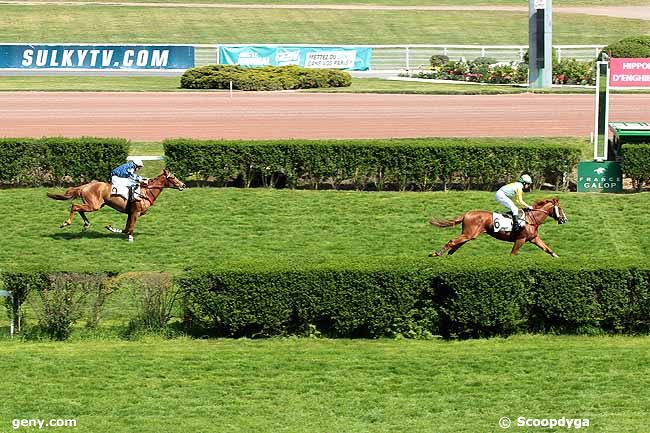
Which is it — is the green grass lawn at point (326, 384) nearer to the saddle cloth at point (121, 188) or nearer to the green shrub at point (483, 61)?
the saddle cloth at point (121, 188)

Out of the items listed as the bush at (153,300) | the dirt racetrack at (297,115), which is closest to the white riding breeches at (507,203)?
the bush at (153,300)

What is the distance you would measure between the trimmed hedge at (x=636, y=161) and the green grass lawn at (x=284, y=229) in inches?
19.7

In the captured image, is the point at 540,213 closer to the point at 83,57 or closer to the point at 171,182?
the point at 171,182

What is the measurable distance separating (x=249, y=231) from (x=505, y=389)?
9.74 m

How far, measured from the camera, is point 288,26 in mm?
65938

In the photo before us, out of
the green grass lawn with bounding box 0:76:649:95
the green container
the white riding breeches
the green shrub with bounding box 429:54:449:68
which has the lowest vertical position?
the white riding breeches

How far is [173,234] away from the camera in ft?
74.1

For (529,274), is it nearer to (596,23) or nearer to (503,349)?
(503,349)

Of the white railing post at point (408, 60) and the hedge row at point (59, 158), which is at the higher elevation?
the white railing post at point (408, 60)

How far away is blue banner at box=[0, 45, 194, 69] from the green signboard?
29.0 metres

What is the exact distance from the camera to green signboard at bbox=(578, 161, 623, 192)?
25484 millimetres

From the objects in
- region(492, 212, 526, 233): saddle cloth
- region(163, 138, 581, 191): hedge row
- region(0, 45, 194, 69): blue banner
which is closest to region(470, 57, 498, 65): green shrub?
region(0, 45, 194, 69): blue banner

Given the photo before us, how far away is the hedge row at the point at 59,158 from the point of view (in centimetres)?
2573

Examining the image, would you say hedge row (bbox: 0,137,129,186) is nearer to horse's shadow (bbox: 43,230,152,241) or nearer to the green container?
horse's shadow (bbox: 43,230,152,241)
